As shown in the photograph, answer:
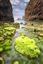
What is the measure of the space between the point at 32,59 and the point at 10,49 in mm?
1809

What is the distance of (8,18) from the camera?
137 ft

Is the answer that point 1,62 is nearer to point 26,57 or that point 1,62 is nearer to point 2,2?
point 26,57

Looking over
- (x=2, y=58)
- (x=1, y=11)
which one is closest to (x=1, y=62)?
(x=2, y=58)

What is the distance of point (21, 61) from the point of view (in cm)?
707

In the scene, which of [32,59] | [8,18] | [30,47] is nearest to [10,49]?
[30,47]

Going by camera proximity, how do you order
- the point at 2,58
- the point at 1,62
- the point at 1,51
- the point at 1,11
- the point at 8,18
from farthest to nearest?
1. the point at 8,18
2. the point at 1,11
3. the point at 1,51
4. the point at 2,58
5. the point at 1,62

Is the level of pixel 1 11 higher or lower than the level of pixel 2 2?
lower

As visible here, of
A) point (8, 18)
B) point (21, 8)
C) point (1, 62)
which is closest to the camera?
point (1, 62)

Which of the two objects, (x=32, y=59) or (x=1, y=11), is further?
(x=1, y=11)

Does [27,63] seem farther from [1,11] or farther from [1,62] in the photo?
[1,11]

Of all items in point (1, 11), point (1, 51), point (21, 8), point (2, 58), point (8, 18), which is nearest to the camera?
point (2, 58)

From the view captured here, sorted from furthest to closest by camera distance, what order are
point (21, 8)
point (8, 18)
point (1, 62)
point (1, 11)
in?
point (21, 8) < point (8, 18) < point (1, 11) < point (1, 62)

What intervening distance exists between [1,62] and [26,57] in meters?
1.45

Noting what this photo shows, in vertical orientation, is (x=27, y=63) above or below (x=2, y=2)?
below
